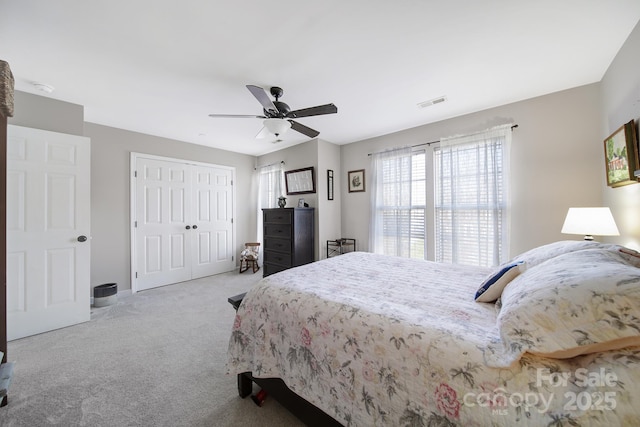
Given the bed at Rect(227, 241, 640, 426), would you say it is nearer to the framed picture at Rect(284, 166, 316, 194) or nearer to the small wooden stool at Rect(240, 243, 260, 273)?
the framed picture at Rect(284, 166, 316, 194)

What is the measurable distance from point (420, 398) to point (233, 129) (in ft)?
12.4

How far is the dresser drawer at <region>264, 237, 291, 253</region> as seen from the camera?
153 inches

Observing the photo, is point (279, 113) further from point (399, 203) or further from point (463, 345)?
point (399, 203)

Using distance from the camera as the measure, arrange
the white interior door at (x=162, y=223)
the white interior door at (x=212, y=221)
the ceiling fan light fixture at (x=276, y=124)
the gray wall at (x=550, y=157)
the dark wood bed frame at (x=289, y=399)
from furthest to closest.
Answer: the white interior door at (x=212, y=221) → the white interior door at (x=162, y=223) → the gray wall at (x=550, y=157) → the ceiling fan light fixture at (x=276, y=124) → the dark wood bed frame at (x=289, y=399)

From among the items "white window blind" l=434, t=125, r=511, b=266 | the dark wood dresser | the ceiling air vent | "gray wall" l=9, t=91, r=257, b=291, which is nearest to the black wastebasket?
"gray wall" l=9, t=91, r=257, b=291

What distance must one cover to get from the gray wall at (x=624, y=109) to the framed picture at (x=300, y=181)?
11.3ft

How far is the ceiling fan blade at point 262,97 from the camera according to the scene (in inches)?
74.7

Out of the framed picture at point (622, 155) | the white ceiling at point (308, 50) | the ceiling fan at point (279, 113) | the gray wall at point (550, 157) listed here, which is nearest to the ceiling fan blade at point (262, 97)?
the ceiling fan at point (279, 113)

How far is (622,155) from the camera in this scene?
6.05 ft

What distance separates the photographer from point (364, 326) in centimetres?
111

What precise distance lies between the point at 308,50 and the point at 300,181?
2.63 meters

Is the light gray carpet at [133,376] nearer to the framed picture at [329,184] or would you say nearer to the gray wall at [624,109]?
the framed picture at [329,184]

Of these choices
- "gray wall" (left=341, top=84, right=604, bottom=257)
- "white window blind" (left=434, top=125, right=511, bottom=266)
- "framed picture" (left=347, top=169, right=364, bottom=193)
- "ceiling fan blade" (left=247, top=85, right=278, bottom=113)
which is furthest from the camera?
"framed picture" (left=347, top=169, right=364, bottom=193)

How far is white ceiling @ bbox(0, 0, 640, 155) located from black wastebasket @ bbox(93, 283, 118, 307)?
2.34 metres
